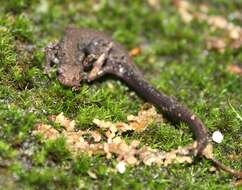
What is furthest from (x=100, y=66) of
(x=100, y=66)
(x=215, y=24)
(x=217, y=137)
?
(x=215, y=24)

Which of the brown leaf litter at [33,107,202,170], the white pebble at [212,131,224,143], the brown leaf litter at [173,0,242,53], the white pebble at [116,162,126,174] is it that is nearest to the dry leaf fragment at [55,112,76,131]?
the brown leaf litter at [33,107,202,170]

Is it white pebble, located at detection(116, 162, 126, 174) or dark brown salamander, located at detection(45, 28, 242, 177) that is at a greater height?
dark brown salamander, located at detection(45, 28, 242, 177)

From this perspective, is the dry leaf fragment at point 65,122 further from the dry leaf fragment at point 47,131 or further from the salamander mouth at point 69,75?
the salamander mouth at point 69,75

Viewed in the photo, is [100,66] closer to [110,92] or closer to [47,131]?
[110,92]

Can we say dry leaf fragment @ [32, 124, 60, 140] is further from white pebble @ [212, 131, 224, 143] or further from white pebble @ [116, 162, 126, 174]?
white pebble @ [212, 131, 224, 143]

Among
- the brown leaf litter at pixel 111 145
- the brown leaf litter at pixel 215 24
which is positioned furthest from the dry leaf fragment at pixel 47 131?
the brown leaf litter at pixel 215 24

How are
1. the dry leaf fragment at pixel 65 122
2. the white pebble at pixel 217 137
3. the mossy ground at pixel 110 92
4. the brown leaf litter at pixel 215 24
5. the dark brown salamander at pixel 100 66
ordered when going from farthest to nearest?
the brown leaf litter at pixel 215 24 → the dark brown salamander at pixel 100 66 → the white pebble at pixel 217 137 → the dry leaf fragment at pixel 65 122 → the mossy ground at pixel 110 92

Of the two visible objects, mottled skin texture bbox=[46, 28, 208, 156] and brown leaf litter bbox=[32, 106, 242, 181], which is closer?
brown leaf litter bbox=[32, 106, 242, 181]
